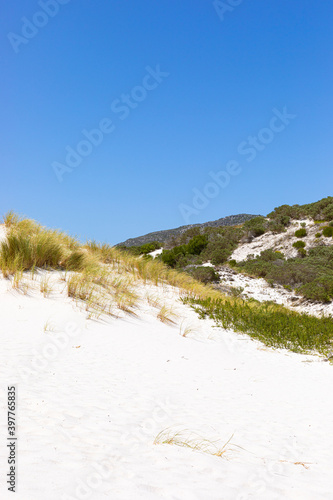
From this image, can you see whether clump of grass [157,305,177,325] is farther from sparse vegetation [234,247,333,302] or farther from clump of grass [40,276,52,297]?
sparse vegetation [234,247,333,302]

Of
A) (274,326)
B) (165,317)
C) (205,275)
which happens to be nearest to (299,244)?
(205,275)

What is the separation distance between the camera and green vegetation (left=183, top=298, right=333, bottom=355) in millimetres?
7453

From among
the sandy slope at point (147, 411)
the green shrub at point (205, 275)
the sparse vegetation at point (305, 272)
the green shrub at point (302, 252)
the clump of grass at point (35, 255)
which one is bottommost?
the sandy slope at point (147, 411)

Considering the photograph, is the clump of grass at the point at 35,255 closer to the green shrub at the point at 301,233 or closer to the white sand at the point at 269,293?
the white sand at the point at 269,293

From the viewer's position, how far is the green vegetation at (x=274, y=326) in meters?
7.45

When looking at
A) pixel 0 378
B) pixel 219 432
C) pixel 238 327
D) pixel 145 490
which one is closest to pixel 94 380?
pixel 0 378

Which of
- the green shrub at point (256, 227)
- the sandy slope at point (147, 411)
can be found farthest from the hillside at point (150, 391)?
the green shrub at point (256, 227)

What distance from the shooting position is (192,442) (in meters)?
2.48

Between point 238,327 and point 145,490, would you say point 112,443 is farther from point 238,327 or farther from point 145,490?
point 238,327

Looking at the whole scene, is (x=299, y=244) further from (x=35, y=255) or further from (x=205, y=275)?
(x=35, y=255)

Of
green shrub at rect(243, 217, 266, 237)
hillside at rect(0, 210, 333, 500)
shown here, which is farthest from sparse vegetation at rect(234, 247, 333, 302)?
hillside at rect(0, 210, 333, 500)

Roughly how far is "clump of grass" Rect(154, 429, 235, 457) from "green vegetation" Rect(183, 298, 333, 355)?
513 cm

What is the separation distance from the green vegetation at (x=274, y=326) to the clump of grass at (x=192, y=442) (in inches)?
202

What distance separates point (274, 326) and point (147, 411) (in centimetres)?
584
